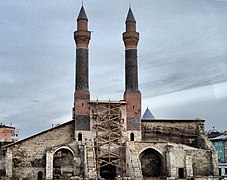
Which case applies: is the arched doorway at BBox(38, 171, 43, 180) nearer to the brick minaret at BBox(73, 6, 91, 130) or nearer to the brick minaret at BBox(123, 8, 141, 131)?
the brick minaret at BBox(73, 6, 91, 130)

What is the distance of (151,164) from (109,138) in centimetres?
339

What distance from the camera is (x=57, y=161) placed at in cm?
2642

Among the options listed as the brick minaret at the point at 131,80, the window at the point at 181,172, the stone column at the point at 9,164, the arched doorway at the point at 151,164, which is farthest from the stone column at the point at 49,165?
the window at the point at 181,172

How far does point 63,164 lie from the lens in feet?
87.1

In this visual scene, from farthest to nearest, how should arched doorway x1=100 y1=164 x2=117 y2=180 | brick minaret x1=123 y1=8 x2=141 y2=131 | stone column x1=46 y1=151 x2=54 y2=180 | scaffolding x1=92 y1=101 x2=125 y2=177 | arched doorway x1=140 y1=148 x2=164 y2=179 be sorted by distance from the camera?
brick minaret x1=123 y1=8 x2=141 y2=131 < arched doorway x1=140 y1=148 x2=164 y2=179 < arched doorway x1=100 y1=164 x2=117 y2=180 < scaffolding x1=92 y1=101 x2=125 y2=177 < stone column x1=46 y1=151 x2=54 y2=180

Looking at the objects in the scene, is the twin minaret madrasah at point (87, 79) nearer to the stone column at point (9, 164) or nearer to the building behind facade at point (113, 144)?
the building behind facade at point (113, 144)

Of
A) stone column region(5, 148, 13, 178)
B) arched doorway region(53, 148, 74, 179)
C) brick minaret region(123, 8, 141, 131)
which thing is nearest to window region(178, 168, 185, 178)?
brick minaret region(123, 8, 141, 131)

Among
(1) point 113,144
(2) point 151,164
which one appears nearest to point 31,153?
(1) point 113,144

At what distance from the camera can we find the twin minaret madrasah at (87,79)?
28.1 m

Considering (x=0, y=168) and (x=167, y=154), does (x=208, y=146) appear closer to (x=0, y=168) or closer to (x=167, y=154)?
(x=167, y=154)

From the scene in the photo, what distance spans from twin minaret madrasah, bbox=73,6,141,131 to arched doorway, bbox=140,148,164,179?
1988 millimetres

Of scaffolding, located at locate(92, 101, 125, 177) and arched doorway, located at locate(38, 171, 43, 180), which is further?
scaffolding, located at locate(92, 101, 125, 177)

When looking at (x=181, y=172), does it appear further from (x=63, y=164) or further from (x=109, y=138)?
(x=63, y=164)

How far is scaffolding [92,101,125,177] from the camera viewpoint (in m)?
27.1
